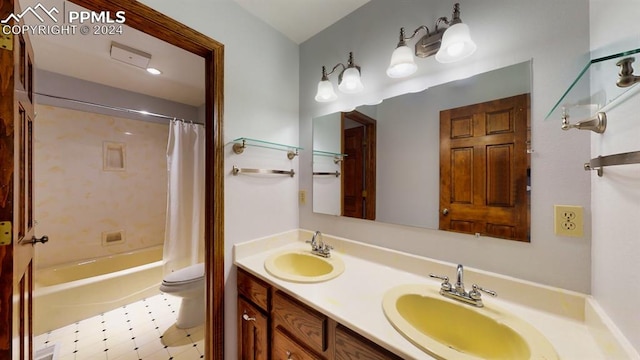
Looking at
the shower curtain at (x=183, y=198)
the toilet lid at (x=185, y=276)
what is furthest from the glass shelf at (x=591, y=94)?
the shower curtain at (x=183, y=198)

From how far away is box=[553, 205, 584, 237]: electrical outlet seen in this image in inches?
28.9

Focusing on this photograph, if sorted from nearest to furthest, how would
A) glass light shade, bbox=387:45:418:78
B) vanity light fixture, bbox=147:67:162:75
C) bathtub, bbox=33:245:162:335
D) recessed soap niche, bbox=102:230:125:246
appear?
glass light shade, bbox=387:45:418:78 → bathtub, bbox=33:245:162:335 → vanity light fixture, bbox=147:67:162:75 → recessed soap niche, bbox=102:230:125:246

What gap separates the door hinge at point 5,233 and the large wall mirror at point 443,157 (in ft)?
4.35

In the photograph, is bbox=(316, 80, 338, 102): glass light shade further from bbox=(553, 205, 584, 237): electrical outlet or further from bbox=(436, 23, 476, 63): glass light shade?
bbox=(553, 205, 584, 237): electrical outlet

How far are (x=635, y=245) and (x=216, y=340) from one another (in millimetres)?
1712

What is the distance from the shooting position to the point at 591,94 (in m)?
0.66

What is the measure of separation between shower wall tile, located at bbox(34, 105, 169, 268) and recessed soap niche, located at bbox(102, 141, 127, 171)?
0.03 m

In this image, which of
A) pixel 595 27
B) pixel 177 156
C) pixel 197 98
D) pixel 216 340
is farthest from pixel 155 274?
pixel 595 27

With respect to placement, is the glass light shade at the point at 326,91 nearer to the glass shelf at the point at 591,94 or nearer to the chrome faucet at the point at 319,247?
the chrome faucet at the point at 319,247

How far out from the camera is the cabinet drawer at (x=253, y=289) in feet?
3.55

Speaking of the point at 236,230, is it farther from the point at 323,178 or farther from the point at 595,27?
the point at 595,27

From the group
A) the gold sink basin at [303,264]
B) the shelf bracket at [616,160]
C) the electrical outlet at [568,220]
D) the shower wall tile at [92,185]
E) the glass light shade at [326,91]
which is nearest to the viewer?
the shelf bracket at [616,160]

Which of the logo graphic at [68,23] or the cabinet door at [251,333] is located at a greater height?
the logo graphic at [68,23]

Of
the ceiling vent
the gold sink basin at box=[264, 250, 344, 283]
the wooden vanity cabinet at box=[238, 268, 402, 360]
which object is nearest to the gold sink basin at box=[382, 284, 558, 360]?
the wooden vanity cabinet at box=[238, 268, 402, 360]
